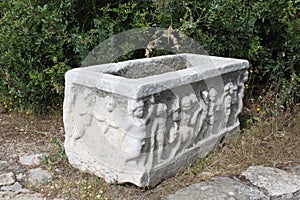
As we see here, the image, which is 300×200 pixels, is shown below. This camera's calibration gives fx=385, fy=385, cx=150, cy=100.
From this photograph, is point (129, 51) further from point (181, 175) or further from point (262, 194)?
point (262, 194)

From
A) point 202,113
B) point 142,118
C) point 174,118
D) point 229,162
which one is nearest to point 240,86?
point 202,113

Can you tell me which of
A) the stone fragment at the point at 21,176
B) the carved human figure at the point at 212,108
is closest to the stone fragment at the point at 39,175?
the stone fragment at the point at 21,176

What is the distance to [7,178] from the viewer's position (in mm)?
3109

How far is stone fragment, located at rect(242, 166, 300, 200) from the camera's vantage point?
2840 mm

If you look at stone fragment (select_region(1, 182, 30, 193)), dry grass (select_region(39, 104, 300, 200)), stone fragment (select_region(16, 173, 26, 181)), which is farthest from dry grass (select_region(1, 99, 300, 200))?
stone fragment (select_region(16, 173, 26, 181))

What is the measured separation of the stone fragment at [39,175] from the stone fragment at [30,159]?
0.41 ft

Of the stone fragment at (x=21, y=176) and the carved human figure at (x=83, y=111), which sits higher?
the carved human figure at (x=83, y=111)

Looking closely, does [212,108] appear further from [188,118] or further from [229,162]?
Answer: [229,162]

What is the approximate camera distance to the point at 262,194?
9.24ft

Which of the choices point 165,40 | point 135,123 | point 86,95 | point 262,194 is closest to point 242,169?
point 262,194

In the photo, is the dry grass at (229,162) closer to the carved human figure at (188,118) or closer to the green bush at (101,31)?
the carved human figure at (188,118)

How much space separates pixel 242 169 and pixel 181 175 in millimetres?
530

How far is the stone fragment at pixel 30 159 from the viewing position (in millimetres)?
3426

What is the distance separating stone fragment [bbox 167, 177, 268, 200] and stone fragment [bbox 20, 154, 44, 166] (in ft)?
4.45
